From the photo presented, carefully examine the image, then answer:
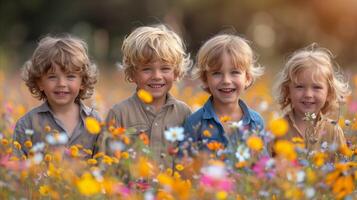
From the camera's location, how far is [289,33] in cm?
1916

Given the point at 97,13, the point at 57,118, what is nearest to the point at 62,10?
the point at 97,13

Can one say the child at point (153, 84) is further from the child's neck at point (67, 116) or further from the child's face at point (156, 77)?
the child's neck at point (67, 116)

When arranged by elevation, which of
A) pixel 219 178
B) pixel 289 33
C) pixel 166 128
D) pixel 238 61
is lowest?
pixel 219 178

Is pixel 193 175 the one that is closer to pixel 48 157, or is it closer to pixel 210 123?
pixel 48 157

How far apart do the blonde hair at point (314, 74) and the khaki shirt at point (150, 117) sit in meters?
0.75

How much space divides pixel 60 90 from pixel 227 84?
42.4 inches

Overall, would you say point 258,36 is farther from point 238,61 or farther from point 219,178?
point 219,178

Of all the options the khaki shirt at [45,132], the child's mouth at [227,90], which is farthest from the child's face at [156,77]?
the khaki shirt at [45,132]

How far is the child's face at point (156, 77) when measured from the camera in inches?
178

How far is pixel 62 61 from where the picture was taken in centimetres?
456

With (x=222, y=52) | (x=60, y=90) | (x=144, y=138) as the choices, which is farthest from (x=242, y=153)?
(x=60, y=90)

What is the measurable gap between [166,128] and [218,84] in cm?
44

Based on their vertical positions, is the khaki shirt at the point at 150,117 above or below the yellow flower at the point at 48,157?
above

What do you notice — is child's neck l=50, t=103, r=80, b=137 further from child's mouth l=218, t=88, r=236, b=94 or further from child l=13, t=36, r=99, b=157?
child's mouth l=218, t=88, r=236, b=94
